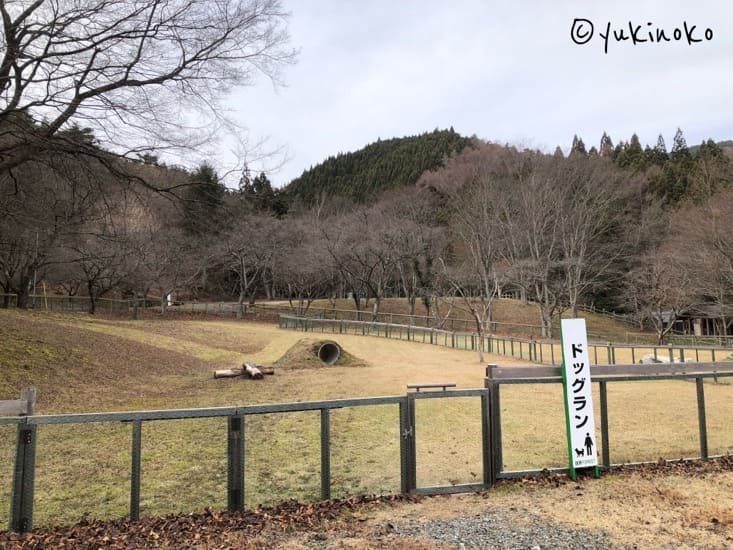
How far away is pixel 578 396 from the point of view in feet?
17.6

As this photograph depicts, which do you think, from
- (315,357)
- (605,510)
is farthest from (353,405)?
(315,357)

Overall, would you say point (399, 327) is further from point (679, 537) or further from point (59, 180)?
point (679, 537)

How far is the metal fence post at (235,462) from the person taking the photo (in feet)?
14.3

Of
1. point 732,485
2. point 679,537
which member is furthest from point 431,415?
point 732,485

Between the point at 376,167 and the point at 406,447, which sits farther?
the point at 376,167

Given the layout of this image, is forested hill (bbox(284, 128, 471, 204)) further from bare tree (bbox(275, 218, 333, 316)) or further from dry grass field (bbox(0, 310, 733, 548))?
dry grass field (bbox(0, 310, 733, 548))

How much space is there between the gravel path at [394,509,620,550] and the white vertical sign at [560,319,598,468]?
1.31 meters

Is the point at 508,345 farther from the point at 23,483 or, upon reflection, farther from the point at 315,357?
the point at 23,483

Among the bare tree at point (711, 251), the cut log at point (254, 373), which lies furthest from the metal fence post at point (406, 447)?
the bare tree at point (711, 251)

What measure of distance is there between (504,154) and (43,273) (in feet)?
108

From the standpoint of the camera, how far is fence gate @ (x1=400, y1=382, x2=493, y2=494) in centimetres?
484

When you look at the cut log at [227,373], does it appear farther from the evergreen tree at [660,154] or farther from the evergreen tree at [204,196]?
the evergreen tree at [660,154]

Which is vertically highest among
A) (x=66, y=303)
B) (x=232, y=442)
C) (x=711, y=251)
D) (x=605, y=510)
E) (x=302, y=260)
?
(x=302, y=260)

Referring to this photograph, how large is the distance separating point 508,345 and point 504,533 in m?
22.3
